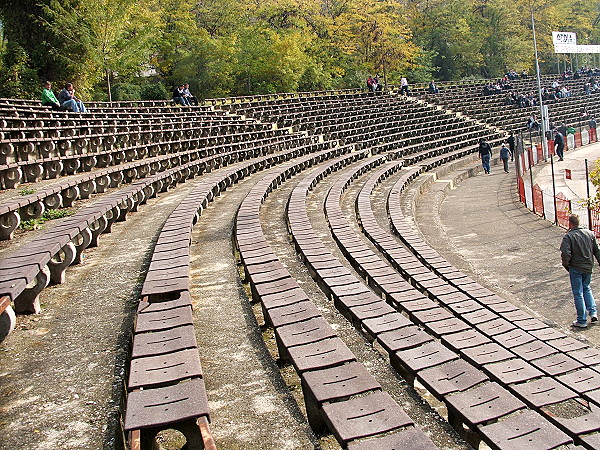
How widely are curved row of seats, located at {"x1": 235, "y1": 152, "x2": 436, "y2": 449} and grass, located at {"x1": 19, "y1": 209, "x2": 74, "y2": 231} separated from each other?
4.33m

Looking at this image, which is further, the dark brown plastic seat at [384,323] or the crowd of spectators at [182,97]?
the crowd of spectators at [182,97]

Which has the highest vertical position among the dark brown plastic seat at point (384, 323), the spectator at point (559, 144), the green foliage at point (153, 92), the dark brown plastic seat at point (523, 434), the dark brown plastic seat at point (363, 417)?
the green foliage at point (153, 92)

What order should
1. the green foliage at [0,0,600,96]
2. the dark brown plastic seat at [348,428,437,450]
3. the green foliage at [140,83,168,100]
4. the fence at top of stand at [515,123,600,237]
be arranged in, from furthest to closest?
the green foliage at [140,83,168,100]
the green foliage at [0,0,600,96]
the fence at top of stand at [515,123,600,237]
the dark brown plastic seat at [348,428,437,450]

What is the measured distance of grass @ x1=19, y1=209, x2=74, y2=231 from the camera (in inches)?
377

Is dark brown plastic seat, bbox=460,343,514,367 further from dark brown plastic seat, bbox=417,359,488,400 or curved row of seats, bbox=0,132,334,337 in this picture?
curved row of seats, bbox=0,132,334,337

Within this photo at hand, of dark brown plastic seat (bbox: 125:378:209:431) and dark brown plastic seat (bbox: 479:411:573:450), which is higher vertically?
dark brown plastic seat (bbox: 125:378:209:431)

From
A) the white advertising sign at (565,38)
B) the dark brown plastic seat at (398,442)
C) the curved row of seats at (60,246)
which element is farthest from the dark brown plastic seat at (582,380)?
the white advertising sign at (565,38)

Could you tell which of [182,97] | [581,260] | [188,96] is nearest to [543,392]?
[581,260]

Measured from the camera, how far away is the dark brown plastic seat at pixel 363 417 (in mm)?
3599

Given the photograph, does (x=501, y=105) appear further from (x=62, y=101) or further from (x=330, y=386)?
(x=330, y=386)

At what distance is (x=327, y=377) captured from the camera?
4285 mm

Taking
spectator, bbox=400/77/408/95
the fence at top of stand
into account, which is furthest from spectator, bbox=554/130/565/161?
spectator, bbox=400/77/408/95

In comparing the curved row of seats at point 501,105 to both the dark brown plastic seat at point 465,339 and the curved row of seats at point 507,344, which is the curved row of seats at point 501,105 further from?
the dark brown plastic seat at point 465,339

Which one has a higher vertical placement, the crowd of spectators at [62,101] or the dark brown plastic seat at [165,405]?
the crowd of spectators at [62,101]
